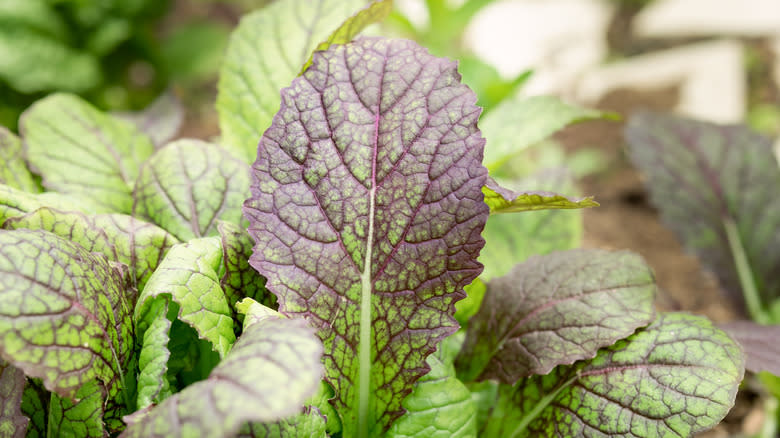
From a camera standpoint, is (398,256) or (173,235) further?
(173,235)

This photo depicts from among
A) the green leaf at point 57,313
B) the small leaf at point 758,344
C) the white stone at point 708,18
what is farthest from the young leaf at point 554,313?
the white stone at point 708,18

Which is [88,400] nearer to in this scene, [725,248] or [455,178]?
[455,178]

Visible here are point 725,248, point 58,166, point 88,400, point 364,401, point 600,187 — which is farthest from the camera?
point 600,187

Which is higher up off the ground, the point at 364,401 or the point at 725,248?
the point at 725,248

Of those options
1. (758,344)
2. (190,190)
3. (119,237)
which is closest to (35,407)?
(119,237)

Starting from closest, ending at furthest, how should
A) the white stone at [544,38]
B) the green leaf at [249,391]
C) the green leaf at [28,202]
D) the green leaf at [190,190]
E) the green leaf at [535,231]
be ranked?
1. the green leaf at [249,391]
2. the green leaf at [28,202]
3. the green leaf at [190,190]
4. the green leaf at [535,231]
5. the white stone at [544,38]

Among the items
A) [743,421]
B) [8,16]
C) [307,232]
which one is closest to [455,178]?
[307,232]

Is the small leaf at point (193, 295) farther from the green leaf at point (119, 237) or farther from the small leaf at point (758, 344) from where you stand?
the small leaf at point (758, 344)
